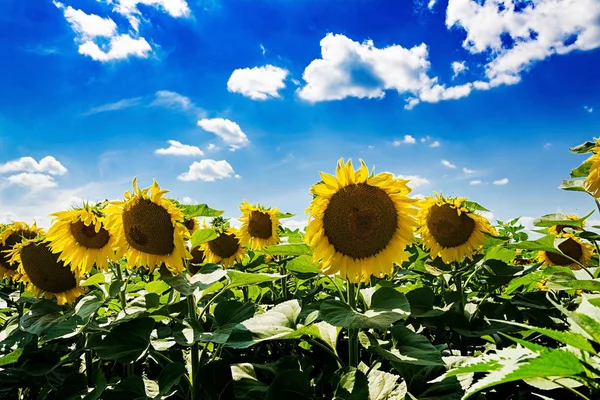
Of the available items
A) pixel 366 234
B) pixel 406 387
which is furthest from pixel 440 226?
pixel 406 387

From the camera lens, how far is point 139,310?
9.10 ft

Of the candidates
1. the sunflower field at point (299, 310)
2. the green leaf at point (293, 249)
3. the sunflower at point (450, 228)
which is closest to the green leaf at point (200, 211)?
the sunflower field at point (299, 310)

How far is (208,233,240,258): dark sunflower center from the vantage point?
569 cm

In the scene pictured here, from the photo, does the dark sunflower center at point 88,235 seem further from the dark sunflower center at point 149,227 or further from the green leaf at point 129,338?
the green leaf at point 129,338

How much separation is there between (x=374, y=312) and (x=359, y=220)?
2.41ft

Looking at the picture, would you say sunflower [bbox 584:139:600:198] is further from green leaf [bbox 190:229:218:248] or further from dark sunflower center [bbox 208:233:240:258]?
dark sunflower center [bbox 208:233:240:258]

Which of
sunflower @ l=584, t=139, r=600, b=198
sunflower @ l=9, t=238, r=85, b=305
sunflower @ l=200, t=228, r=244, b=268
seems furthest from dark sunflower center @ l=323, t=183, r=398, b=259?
sunflower @ l=200, t=228, r=244, b=268

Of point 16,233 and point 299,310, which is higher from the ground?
point 16,233

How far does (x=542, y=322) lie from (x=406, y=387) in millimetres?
1560

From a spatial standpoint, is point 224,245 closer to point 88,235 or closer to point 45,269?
point 45,269

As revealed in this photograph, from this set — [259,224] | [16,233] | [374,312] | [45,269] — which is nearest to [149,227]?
[45,269]

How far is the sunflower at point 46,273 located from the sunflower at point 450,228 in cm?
299

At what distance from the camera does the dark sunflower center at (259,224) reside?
6027 millimetres

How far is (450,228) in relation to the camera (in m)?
4.12
